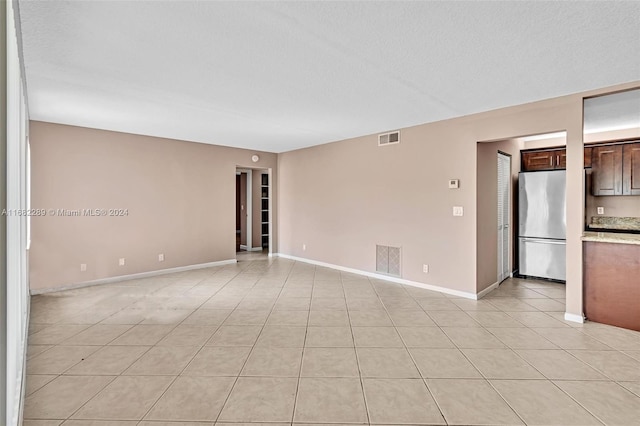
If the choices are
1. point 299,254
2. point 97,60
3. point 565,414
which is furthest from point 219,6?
point 299,254

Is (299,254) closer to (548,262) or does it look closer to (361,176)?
(361,176)

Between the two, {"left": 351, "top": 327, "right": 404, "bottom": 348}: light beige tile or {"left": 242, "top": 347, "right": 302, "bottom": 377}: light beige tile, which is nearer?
{"left": 242, "top": 347, "right": 302, "bottom": 377}: light beige tile

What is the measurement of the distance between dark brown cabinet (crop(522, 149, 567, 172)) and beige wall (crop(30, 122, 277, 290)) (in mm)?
5777

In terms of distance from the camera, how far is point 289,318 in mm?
3744

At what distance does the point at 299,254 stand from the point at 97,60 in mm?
5318

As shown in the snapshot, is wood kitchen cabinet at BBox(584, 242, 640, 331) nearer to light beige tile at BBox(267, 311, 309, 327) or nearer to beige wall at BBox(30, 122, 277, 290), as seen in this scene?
light beige tile at BBox(267, 311, 309, 327)

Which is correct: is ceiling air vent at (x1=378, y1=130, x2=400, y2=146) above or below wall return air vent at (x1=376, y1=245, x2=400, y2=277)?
above

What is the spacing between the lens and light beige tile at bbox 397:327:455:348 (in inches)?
120

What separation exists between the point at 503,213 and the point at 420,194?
161 cm

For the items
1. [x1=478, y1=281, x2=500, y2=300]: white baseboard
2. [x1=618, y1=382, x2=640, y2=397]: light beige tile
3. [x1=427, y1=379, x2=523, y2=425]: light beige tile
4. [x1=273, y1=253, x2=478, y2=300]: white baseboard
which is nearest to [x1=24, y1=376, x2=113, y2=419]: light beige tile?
[x1=427, y1=379, x2=523, y2=425]: light beige tile

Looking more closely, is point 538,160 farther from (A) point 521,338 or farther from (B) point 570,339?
(A) point 521,338

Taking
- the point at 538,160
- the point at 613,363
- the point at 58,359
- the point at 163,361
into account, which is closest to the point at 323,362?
the point at 163,361

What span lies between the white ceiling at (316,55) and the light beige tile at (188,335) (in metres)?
2.58

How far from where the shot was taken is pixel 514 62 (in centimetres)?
283
